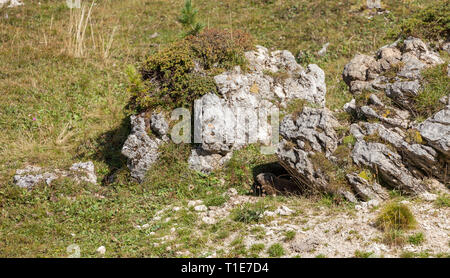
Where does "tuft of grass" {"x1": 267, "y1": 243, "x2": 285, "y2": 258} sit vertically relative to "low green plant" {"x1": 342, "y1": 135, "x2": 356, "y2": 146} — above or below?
below

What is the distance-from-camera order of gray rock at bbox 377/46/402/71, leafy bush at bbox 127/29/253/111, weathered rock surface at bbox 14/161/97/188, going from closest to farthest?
weathered rock surface at bbox 14/161/97/188 < leafy bush at bbox 127/29/253/111 < gray rock at bbox 377/46/402/71

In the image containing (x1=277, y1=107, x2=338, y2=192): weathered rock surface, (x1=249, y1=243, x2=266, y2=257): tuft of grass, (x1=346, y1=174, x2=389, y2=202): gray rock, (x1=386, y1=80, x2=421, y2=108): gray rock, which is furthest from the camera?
(x1=386, y1=80, x2=421, y2=108): gray rock

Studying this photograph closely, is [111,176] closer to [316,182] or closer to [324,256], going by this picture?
[316,182]

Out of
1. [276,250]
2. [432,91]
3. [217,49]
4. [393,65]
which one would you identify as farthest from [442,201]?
[217,49]

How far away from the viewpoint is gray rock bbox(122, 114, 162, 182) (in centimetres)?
1067

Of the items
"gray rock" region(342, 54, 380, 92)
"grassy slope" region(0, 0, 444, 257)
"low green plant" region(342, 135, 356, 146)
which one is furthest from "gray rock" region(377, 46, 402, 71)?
"low green plant" region(342, 135, 356, 146)

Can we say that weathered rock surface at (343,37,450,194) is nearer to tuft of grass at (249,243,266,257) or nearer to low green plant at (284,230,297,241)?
low green plant at (284,230,297,241)

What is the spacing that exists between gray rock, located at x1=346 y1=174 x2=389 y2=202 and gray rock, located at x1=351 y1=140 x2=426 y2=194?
0.30 meters

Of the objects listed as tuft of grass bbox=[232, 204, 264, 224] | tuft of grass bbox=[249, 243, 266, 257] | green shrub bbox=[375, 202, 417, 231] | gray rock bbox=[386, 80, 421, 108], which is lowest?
tuft of grass bbox=[249, 243, 266, 257]

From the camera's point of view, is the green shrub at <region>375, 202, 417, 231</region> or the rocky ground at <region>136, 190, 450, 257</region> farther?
the green shrub at <region>375, 202, 417, 231</region>

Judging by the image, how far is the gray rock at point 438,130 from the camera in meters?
8.17

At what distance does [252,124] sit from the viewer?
11.3 meters

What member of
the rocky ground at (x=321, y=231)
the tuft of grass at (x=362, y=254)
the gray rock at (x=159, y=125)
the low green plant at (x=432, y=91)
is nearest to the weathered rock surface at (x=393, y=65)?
the low green plant at (x=432, y=91)
